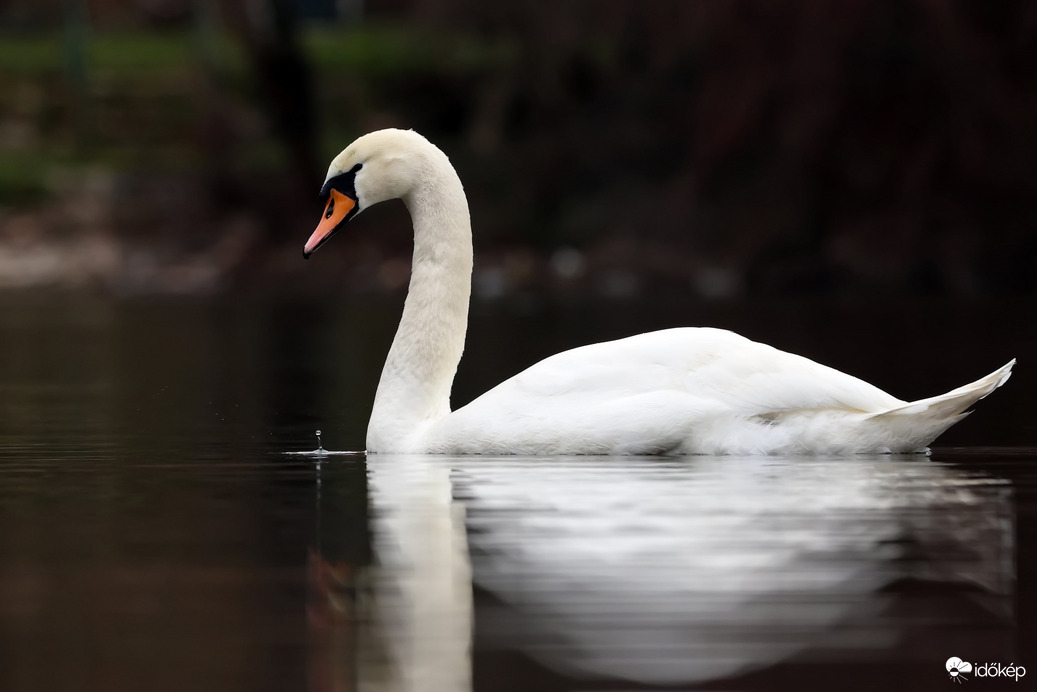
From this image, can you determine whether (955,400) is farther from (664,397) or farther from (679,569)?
(679,569)

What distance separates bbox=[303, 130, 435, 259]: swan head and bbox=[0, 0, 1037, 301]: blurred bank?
1513 centimetres

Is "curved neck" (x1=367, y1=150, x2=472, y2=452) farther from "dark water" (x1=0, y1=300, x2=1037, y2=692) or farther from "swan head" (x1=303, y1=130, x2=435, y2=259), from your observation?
"dark water" (x1=0, y1=300, x2=1037, y2=692)

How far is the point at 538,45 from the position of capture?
2830 centimetres

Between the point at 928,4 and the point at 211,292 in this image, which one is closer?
the point at 928,4

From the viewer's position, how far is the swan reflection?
433cm

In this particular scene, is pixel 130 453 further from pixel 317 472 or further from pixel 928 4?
pixel 928 4

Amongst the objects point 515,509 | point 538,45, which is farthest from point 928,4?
point 515,509

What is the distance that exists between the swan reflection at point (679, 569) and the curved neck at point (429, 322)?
775mm

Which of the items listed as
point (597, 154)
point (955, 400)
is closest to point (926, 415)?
point (955, 400)

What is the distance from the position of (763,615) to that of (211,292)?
2289cm

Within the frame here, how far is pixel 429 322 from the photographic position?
832 centimetres

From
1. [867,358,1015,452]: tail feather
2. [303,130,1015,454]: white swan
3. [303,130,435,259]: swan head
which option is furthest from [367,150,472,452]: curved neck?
[867,358,1015,452]: tail feather

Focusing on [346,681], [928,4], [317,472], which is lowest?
[346,681]

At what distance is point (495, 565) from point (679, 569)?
52 cm
